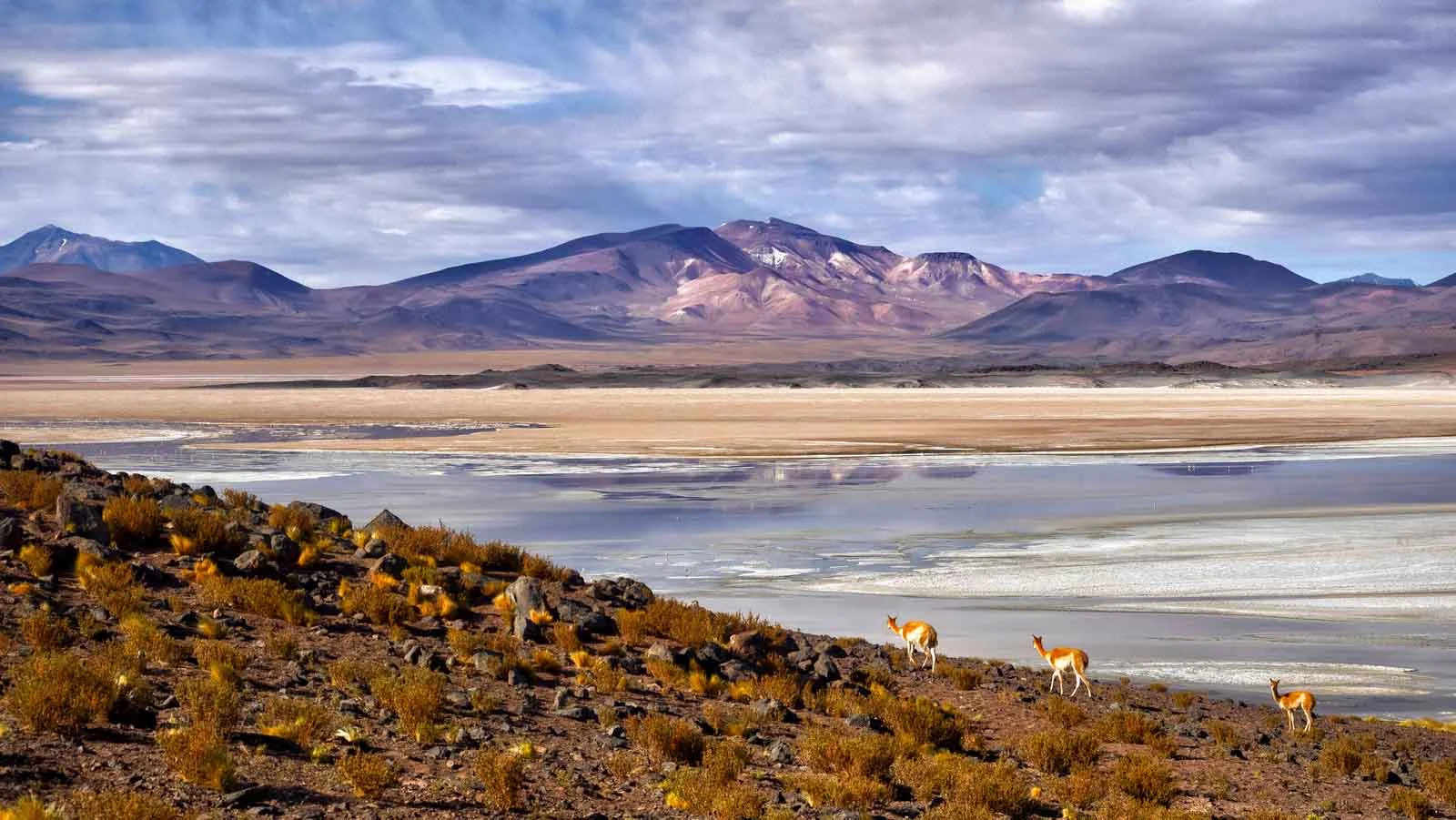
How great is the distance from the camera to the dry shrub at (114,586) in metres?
11.5

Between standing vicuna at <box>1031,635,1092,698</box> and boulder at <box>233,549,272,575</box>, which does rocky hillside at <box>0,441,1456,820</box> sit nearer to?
boulder at <box>233,549,272,575</box>

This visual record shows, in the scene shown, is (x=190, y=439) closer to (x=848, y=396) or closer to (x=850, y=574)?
(x=850, y=574)

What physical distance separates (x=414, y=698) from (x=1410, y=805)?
269 inches

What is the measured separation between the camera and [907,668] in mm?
13141

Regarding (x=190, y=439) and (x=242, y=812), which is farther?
(x=190, y=439)

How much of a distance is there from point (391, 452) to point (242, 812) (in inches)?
1497

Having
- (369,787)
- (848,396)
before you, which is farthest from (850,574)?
(848,396)

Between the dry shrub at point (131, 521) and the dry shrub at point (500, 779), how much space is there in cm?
706

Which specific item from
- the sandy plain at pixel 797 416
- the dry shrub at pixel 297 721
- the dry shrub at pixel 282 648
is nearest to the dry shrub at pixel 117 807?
the dry shrub at pixel 297 721

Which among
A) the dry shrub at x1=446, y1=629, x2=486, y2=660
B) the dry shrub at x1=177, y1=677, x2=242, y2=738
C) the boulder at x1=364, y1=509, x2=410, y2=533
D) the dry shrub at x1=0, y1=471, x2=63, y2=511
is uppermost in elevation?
the dry shrub at x1=0, y1=471, x2=63, y2=511

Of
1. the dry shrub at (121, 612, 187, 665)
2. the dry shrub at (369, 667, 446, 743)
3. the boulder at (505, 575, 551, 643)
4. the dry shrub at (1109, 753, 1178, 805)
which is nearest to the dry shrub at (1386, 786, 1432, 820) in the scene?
the dry shrub at (1109, 753, 1178, 805)

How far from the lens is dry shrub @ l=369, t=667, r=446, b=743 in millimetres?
9317

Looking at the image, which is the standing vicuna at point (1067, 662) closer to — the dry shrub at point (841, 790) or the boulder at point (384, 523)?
the dry shrub at point (841, 790)

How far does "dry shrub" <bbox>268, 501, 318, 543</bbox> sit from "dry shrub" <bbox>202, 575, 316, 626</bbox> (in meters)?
2.55
